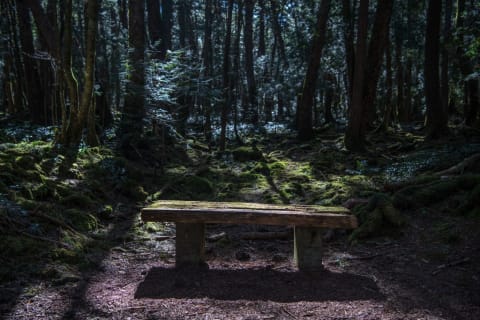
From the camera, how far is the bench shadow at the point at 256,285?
403 cm

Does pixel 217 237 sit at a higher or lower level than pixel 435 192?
lower

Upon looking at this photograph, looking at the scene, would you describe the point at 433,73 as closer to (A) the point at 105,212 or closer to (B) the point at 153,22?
(B) the point at 153,22

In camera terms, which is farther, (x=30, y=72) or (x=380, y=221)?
(x=30, y=72)

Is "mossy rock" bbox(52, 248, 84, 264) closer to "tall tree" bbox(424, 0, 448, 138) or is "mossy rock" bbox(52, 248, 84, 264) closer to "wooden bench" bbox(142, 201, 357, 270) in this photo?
"wooden bench" bbox(142, 201, 357, 270)

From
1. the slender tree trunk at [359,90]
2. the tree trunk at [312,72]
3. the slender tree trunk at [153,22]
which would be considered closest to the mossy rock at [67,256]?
the slender tree trunk at [153,22]

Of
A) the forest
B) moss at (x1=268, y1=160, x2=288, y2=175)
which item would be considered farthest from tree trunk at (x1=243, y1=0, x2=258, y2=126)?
moss at (x1=268, y1=160, x2=288, y2=175)

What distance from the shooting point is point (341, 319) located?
3.48m

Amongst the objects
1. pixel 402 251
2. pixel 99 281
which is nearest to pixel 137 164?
pixel 99 281

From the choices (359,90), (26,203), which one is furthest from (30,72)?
(359,90)

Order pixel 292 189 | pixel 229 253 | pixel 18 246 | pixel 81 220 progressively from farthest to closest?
pixel 292 189, pixel 81 220, pixel 229 253, pixel 18 246

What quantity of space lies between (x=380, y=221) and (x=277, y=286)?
8.25 feet

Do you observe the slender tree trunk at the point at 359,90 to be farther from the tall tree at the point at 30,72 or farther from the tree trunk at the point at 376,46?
the tall tree at the point at 30,72

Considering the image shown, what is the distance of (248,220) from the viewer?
4.61 meters

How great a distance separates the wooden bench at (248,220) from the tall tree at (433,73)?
9339 millimetres
